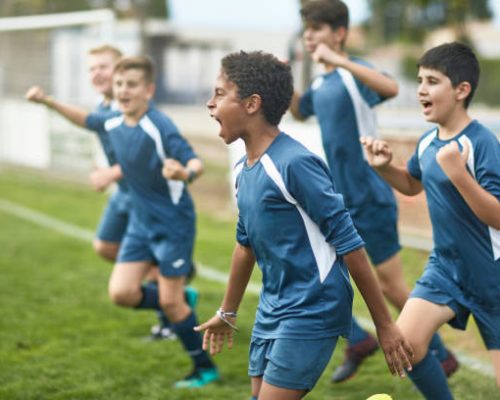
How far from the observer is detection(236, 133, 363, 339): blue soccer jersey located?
3.76 metres

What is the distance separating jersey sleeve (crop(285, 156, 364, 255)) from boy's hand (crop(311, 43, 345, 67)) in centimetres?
181

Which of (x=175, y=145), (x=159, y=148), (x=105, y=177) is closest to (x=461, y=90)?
(x=175, y=145)

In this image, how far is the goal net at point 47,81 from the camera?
55.1ft

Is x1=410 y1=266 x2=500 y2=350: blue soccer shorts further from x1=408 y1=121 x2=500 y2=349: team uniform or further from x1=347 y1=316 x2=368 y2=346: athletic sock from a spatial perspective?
x1=347 y1=316 x2=368 y2=346: athletic sock

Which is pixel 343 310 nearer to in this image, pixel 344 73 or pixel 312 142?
pixel 344 73

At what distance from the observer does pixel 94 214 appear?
48.3 ft

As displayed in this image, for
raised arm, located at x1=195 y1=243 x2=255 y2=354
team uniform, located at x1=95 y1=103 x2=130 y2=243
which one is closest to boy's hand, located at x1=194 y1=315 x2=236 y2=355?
raised arm, located at x1=195 y1=243 x2=255 y2=354

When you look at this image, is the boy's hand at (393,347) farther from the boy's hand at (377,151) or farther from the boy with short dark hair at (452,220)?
the boy's hand at (377,151)

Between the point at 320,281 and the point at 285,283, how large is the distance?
0.48 ft

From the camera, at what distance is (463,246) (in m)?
4.52

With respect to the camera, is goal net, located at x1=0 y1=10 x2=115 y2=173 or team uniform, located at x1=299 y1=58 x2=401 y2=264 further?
goal net, located at x1=0 y1=10 x2=115 y2=173

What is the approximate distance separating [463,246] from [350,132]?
154 centimetres

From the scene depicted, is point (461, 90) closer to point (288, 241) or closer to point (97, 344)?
point (288, 241)

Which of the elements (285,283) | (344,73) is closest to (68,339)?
(344,73)
